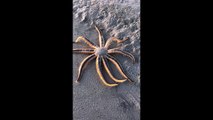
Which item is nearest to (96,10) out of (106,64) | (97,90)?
(106,64)

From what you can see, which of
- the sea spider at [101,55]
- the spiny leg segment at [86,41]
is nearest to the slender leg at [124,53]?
the sea spider at [101,55]

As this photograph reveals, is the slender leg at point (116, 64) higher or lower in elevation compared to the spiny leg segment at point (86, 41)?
lower

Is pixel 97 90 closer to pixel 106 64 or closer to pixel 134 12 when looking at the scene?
pixel 106 64

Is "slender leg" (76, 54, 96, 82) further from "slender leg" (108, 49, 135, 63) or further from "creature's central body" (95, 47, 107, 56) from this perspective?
"slender leg" (108, 49, 135, 63)

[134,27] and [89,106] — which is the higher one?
[134,27]

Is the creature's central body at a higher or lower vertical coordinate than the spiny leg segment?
lower

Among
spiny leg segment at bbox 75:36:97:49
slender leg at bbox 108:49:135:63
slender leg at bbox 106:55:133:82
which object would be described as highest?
spiny leg segment at bbox 75:36:97:49

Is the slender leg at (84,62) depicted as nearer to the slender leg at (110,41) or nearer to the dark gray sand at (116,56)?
the dark gray sand at (116,56)

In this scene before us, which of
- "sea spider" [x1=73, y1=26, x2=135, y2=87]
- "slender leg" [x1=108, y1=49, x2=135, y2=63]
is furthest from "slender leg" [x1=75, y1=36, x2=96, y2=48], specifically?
"slender leg" [x1=108, y1=49, x2=135, y2=63]
